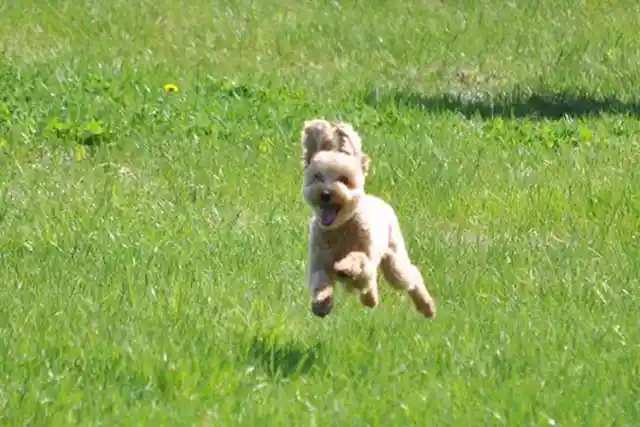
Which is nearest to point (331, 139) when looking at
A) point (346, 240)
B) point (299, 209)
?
point (346, 240)

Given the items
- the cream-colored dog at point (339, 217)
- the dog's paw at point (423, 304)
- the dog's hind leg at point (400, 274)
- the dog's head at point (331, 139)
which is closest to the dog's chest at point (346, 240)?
the cream-colored dog at point (339, 217)

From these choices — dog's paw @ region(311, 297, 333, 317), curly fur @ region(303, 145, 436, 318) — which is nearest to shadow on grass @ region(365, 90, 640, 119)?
curly fur @ region(303, 145, 436, 318)

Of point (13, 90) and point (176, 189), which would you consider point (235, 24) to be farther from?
point (176, 189)

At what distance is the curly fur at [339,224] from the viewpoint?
240 inches

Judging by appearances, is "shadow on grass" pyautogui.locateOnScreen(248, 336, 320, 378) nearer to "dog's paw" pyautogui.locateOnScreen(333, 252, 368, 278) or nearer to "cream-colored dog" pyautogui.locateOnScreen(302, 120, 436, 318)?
"cream-colored dog" pyautogui.locateOnScreen(302, 120, 436, 318)

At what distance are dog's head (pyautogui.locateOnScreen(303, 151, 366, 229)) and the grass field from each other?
0.69 meters

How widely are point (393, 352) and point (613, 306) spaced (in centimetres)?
157

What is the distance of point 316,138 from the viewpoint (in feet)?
20.6

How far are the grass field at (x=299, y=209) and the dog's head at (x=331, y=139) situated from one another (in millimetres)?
905

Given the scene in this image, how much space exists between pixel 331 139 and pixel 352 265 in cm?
50

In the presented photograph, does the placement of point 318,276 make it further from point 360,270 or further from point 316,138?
point 316,138

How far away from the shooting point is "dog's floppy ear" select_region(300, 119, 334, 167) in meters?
6.25

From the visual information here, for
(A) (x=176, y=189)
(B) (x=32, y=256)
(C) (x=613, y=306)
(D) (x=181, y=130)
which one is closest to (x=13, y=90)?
(D) (x=181, y=130)

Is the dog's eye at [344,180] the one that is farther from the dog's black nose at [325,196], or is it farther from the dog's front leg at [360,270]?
the dog's front leg at [360,270]
